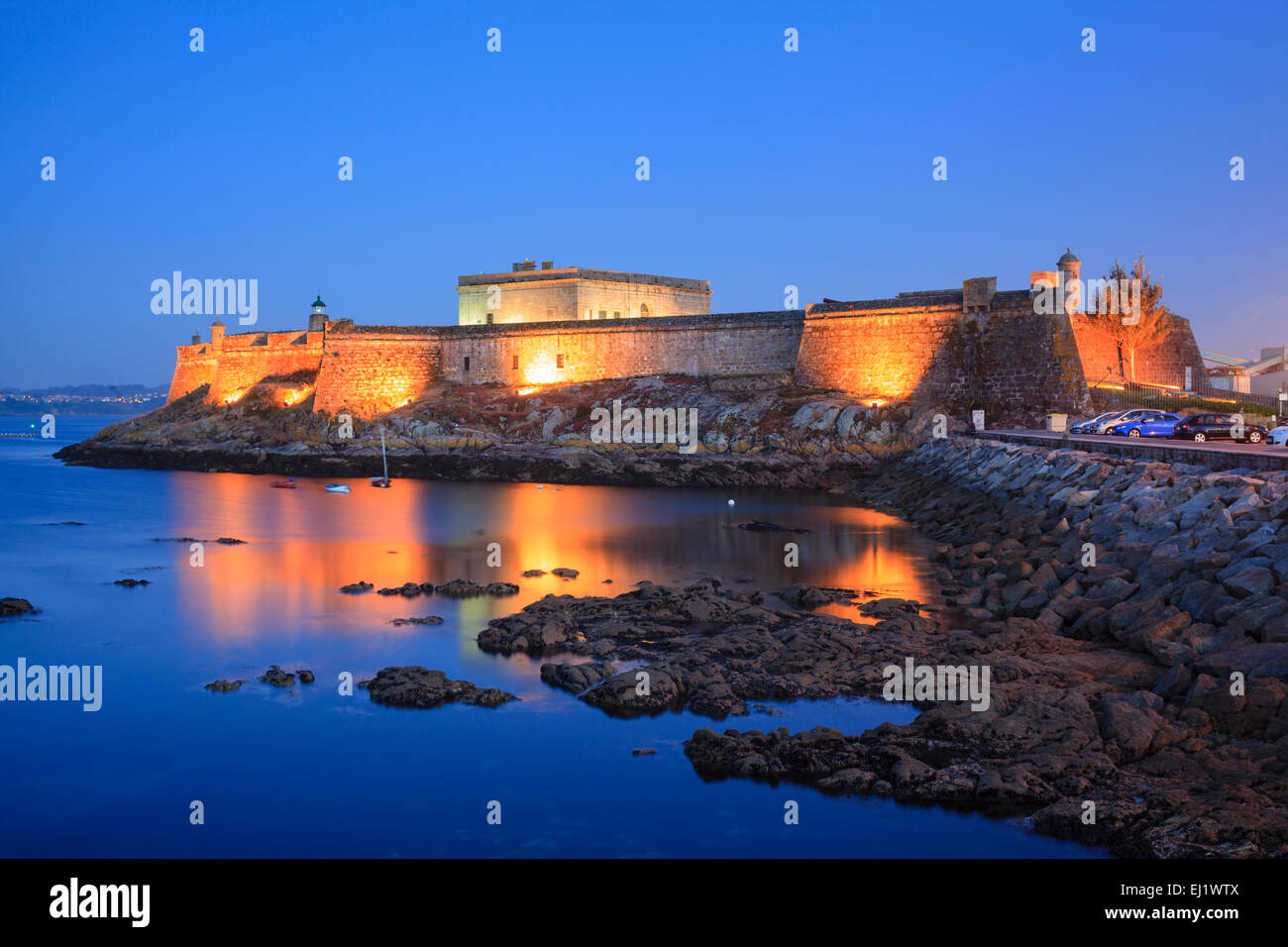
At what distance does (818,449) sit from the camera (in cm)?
4309

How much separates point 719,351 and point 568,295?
12008mm

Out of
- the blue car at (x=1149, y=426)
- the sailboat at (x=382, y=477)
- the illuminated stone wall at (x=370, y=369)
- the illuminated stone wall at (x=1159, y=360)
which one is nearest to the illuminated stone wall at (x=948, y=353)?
the illuminated stone wall at (x=1159, y=360)

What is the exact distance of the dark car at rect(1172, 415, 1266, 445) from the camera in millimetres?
26750

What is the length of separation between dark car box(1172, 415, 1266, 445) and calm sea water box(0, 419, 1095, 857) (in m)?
8.17

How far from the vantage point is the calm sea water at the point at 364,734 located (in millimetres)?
9375

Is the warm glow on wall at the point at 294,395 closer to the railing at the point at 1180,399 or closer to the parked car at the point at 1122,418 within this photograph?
the railing at the point at 1180,399

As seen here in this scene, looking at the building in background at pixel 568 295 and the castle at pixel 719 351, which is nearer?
the castle at pixel 719 351

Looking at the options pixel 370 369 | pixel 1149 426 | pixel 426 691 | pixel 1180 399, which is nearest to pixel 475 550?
pixel 426 691

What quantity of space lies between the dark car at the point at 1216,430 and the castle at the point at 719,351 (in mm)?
11666

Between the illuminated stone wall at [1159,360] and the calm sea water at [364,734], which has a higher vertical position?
the illuminated stone wall at [1159,360]

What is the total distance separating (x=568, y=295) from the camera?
197 feet

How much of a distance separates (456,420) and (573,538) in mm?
26904

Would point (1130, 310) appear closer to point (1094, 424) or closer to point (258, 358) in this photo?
point (1094, 424)
